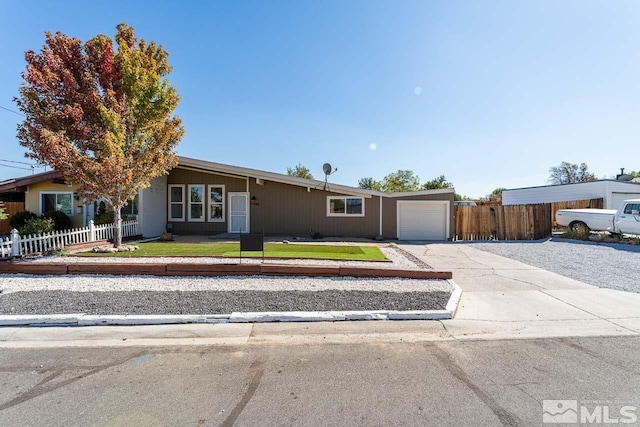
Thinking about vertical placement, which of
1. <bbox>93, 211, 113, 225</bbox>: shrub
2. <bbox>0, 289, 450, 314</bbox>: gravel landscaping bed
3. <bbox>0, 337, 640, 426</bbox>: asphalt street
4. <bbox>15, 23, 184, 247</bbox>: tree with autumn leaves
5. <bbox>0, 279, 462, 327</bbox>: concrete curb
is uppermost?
<bbox>15, 23, 184, 247</bbox>: tree with autumn leaves

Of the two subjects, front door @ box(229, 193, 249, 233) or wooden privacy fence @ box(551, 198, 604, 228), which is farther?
wooden privacy fence @ box(551, 198, 604, 228)

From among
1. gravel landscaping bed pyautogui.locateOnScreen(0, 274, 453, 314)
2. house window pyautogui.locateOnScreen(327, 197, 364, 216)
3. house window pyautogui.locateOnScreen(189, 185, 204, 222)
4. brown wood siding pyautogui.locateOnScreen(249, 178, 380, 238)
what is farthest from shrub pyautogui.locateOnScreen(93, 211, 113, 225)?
house window pyautogui.locateOnScreen(327, 197, 364, 216)

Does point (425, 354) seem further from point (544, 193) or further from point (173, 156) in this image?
point (544, 193)

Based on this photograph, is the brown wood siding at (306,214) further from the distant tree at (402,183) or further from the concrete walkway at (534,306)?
the distant tree at (402,183)

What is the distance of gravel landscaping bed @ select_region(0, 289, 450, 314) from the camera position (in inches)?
193

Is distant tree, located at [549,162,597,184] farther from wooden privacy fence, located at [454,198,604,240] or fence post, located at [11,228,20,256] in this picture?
fence post, located at [11,228,20,256]

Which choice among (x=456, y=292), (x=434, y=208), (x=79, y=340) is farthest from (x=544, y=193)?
(x=79, y=340)

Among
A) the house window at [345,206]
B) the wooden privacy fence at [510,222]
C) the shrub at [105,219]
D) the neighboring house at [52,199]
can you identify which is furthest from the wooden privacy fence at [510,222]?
the neighboring house at [52,199]

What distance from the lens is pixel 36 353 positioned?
3.64 metres

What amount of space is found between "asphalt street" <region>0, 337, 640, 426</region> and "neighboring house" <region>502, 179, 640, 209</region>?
21.9 m

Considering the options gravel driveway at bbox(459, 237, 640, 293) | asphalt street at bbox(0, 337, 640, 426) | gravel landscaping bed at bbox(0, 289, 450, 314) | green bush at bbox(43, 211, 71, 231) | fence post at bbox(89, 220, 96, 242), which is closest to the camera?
asphalt street at bbox(0, 337, 640, 426)

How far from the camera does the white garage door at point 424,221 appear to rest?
14508 mm

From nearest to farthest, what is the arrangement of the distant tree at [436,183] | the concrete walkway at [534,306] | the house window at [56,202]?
the concrete walkway at [534,306], the house window at [56,202], the distant tree at [436,183]

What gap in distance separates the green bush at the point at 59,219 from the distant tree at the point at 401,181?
92.9 ft
